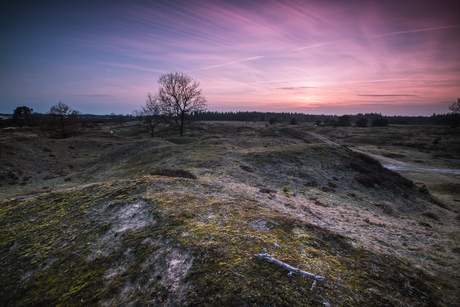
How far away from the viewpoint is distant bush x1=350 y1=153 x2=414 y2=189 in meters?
18.9

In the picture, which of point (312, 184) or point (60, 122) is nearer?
point (312, 184)

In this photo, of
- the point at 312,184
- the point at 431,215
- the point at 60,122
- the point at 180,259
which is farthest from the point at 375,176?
the point at 60,122

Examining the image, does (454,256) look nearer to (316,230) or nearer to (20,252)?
(316,230)

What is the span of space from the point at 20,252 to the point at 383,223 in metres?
Result: 16.1

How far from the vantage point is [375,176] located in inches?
780

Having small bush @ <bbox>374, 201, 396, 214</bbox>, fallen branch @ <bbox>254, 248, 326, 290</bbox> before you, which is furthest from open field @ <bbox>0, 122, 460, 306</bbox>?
small bush @ <bbox>374, 201, 396, 214</bbox>

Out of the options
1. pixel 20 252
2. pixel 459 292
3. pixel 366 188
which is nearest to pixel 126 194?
pixel 20 252

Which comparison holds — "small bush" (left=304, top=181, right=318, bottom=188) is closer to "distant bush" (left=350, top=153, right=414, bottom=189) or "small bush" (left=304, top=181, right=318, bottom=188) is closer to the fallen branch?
"distant bush" (left=350, top=153, right=414, bottom=189)

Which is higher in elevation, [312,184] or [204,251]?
[204,251]

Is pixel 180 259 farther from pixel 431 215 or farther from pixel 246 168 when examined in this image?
pixel 431 215

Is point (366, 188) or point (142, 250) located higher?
point (142, 250)

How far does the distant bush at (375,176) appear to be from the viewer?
18.9 meters

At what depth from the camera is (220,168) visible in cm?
1664

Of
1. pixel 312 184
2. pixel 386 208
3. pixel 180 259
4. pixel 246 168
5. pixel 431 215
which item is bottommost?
pixel 431 215
